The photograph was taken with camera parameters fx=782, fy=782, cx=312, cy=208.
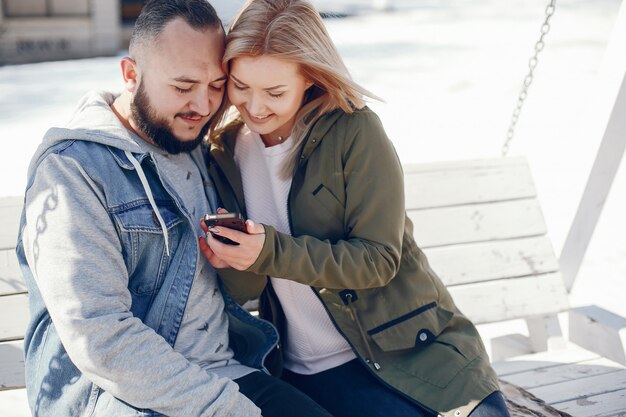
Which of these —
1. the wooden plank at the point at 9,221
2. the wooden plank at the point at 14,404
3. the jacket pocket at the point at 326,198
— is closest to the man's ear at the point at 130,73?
the jacket pocket at the point at 326,198

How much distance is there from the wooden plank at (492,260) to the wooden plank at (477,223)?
3cm

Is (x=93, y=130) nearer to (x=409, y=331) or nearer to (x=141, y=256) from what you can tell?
(x=141, y=256)

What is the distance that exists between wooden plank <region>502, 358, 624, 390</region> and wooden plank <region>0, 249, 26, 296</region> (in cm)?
187

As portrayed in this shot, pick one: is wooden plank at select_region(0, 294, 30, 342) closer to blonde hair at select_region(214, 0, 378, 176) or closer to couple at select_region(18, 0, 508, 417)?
couple at select_region(18, 0, 508, 417)

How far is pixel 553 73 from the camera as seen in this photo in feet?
35.8

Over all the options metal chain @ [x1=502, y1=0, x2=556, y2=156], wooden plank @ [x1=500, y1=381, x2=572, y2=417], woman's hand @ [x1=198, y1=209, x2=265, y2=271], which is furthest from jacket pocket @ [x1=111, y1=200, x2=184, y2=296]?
metal chain @ [x1=502, y1=0, x2=556, y2=156]

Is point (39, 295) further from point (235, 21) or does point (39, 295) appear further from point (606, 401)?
point (606, 401)

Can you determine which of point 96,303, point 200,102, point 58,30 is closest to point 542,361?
point 200,102

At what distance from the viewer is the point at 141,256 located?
7.05 feet

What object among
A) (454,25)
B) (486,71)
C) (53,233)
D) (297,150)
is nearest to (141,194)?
(53,233)

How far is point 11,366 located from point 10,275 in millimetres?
321

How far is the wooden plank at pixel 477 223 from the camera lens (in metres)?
3.40

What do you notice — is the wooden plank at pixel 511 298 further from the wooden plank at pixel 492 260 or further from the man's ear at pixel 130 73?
the man's ear at pixel 130 73

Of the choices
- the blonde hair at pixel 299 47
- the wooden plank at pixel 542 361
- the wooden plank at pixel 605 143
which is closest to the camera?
the blonde hair at pixel 299 47
